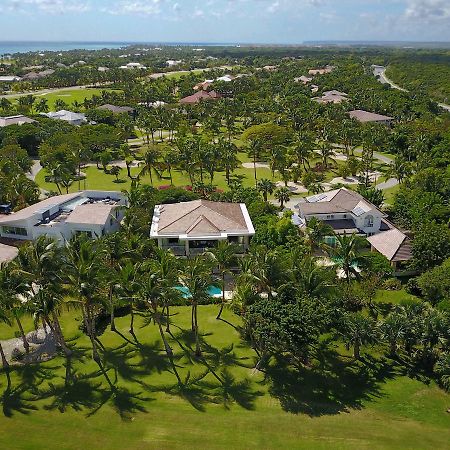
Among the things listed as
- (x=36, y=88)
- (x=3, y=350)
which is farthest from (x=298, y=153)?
(x=36, y=88)

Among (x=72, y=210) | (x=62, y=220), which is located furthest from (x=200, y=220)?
(x=72, y=210)

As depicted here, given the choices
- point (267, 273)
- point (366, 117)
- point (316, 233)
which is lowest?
point (316, 233)

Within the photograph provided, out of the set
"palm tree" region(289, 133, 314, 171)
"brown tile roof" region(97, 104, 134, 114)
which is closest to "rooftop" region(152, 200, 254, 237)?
"palm tree" region(289, 133, 314, 171)

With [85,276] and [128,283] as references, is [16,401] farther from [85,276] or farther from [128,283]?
[128,283]

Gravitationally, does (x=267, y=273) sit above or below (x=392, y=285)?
above

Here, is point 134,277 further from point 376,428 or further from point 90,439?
point 376,428

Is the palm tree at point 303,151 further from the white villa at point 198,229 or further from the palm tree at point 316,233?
the palm tree at point 316,233
